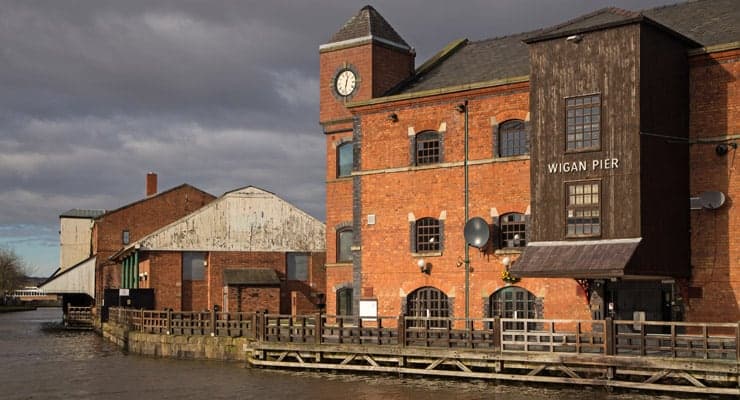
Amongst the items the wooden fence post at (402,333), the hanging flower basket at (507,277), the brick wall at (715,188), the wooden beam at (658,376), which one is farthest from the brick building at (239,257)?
the wooden beam at (658,376)

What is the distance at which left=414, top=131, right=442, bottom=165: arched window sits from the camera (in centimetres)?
3428

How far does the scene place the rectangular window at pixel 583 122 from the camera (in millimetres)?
28094

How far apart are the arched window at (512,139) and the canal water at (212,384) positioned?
8.75 metres

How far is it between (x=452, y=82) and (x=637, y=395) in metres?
15.0

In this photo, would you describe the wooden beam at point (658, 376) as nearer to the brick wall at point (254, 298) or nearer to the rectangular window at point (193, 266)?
the brick wall at point (254, 298)

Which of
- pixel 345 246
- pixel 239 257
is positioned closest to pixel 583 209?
pixel 345 246

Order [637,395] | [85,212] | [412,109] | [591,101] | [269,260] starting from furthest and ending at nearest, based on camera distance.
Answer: [85,212] → [269,260] → [412,109] → [591,101] → [637,395]

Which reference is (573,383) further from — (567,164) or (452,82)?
(452,82)

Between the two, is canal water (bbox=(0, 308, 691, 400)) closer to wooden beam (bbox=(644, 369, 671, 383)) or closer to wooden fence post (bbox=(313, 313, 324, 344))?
wooden beam (bbox=(644, 369, 671, 383))

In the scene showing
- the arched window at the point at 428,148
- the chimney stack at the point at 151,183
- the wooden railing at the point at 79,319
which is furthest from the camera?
the chimney stack at the point at 151,183

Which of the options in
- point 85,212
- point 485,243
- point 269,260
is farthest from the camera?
point 85,212

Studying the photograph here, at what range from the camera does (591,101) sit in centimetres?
2814

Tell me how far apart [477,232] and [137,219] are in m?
44.0

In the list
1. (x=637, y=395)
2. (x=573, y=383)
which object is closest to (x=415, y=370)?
(x=573, y=383)
